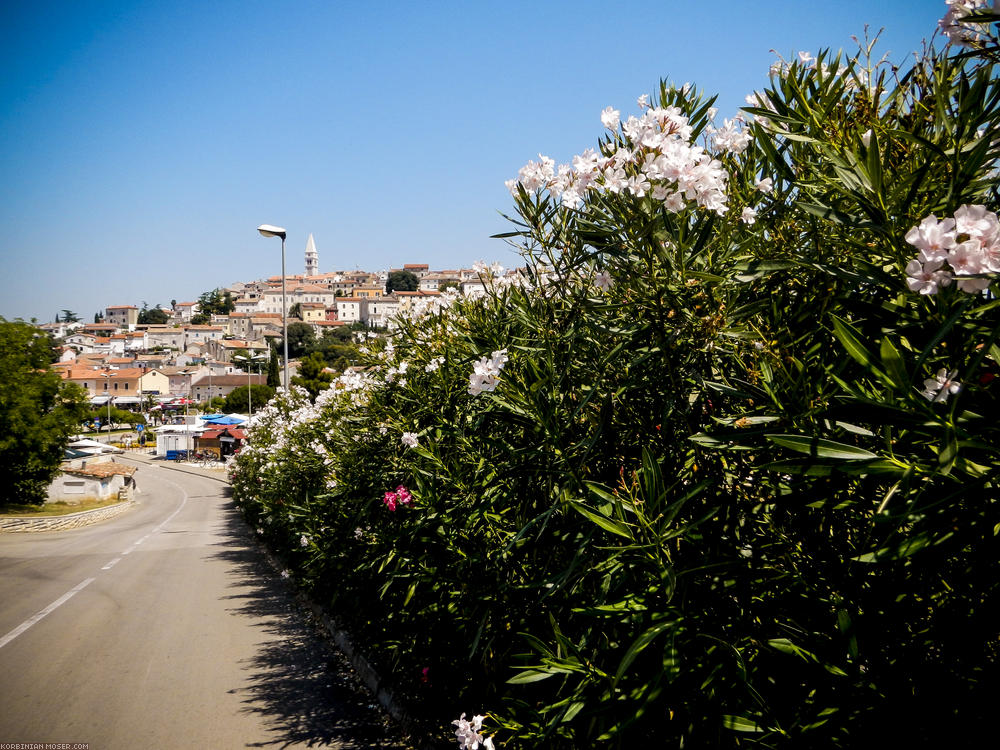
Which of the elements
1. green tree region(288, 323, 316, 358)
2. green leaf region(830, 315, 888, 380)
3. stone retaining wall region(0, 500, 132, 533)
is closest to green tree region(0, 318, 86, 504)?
stone retaining wall region(0, 500, 132, 533)

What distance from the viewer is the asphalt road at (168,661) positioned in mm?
5918

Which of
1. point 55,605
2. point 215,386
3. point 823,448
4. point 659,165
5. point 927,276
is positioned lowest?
point 55,605

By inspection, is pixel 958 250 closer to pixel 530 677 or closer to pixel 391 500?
pixel 530 677

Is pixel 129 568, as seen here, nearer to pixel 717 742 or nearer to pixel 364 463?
pixel 364 463

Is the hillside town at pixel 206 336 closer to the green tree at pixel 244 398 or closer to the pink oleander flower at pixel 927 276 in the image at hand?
the green tree at pixel 244 398

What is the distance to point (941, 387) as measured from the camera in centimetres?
144

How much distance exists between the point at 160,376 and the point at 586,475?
118378 millimetres

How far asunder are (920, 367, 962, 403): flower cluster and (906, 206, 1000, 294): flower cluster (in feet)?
0.72

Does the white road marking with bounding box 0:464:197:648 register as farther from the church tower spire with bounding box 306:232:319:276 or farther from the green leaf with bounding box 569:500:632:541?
the church tower spire with bounding box 306:232:319:276

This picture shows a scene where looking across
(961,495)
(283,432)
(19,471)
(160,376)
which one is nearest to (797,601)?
(961,495)

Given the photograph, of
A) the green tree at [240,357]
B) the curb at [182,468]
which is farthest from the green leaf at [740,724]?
the green tree at [240,357]

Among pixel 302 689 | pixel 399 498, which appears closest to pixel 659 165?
pixel 399 498

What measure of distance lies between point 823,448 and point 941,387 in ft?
0.96

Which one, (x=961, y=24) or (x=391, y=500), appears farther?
(x=391, y=500)
